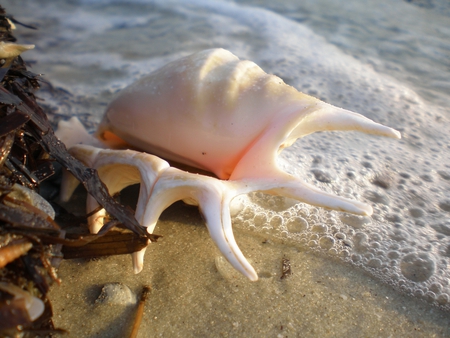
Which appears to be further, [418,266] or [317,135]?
[317,135]

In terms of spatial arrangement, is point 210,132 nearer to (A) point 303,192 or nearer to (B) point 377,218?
(A) point 303,192

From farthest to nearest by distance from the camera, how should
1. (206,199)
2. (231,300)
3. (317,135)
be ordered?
1. (317,135)
2. (231,300)
3. (206,199)

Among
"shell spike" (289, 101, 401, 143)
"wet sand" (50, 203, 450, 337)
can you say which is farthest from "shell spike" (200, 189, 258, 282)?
"shell spike" (289, 101, 401, 143)

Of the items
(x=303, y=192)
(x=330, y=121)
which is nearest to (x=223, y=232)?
(x=303, y=192)

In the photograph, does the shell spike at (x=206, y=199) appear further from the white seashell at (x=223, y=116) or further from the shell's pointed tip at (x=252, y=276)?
the white seashell at (x=223, y=116)

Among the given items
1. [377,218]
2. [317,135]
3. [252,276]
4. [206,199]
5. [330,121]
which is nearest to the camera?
[252,276]

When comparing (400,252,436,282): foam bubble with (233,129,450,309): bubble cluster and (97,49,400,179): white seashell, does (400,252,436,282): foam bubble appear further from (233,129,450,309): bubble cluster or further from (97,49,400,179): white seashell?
(97,49,400,179): white seashell
